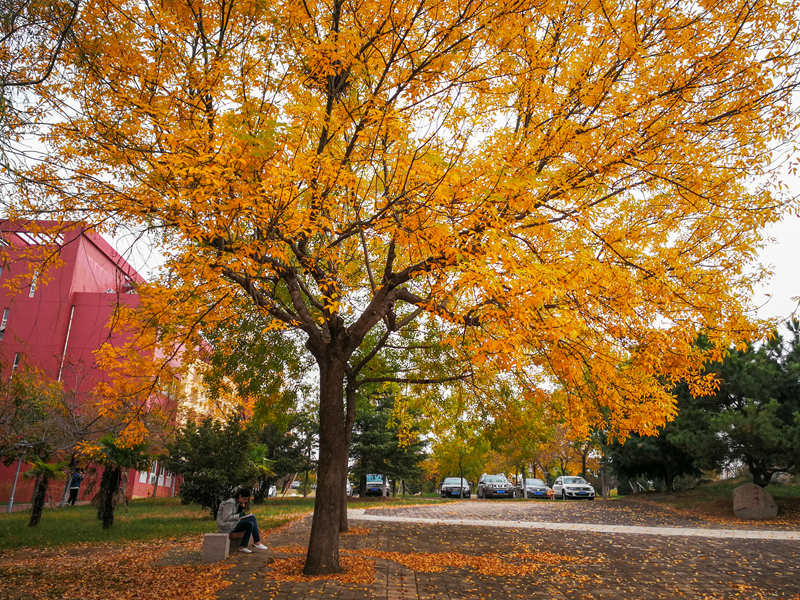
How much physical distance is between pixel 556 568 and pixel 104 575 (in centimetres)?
627

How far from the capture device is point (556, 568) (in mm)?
7625

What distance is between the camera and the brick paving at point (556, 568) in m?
6.12

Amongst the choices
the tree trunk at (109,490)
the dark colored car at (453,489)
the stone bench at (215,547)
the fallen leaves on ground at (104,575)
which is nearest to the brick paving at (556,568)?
the stone bench at (215,547)

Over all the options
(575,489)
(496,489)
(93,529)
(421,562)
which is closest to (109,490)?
(93,529)

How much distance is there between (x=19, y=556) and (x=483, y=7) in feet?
36.0

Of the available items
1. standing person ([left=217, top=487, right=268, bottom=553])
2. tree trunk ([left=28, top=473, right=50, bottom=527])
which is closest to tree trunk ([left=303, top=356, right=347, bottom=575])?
standing person ([left=217, top=487, right=268, bottom=553])

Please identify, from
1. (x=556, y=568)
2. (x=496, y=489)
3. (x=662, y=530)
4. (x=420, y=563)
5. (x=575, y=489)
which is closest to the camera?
(x=556, y=568)

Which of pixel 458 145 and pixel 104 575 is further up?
pixel 458 145

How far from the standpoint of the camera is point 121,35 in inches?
235

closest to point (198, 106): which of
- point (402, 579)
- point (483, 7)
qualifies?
point (483, 7)

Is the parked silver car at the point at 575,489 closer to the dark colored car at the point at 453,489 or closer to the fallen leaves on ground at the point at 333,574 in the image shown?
the dark colored car at the point at 453,489

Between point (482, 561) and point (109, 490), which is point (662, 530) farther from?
point (109, 490)

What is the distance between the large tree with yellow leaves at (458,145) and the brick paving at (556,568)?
1.09 m

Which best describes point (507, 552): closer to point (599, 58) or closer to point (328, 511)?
point (328, 511)
